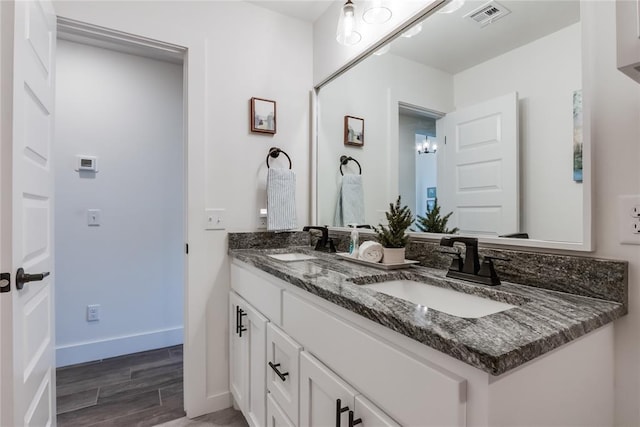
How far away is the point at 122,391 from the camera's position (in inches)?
77.9

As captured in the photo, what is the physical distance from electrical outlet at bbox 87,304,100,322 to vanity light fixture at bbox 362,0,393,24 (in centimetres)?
261

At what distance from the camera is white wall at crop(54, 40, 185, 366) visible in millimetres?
2312

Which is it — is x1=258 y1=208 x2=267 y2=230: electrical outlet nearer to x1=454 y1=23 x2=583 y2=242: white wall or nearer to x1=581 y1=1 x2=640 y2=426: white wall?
x1=454 y1=23 x2=583 y2=242: white wall

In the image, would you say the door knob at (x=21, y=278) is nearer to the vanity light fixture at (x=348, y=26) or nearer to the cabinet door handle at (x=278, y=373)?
the cabinet door handle at (x=278, y=373)

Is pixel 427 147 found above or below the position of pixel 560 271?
above

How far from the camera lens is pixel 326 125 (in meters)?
2.07

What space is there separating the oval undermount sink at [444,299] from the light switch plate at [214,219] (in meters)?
1.04

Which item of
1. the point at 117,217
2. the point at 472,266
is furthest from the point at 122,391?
the point at 472,266

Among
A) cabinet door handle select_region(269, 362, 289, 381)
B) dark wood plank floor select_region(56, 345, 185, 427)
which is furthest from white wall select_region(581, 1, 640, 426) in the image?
dark wood plank floor select_region(56, 345, 185, 427)

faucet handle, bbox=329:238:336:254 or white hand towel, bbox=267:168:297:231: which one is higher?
white hand towel, bbox=267:168:297:231

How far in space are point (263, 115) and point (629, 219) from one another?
1.71 m

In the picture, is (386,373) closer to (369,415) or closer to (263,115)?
(369,415)

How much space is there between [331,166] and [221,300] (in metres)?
1.03

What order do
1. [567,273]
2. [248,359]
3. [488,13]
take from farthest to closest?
1. [248,359]
2. [488,13]
3. [567,273]
